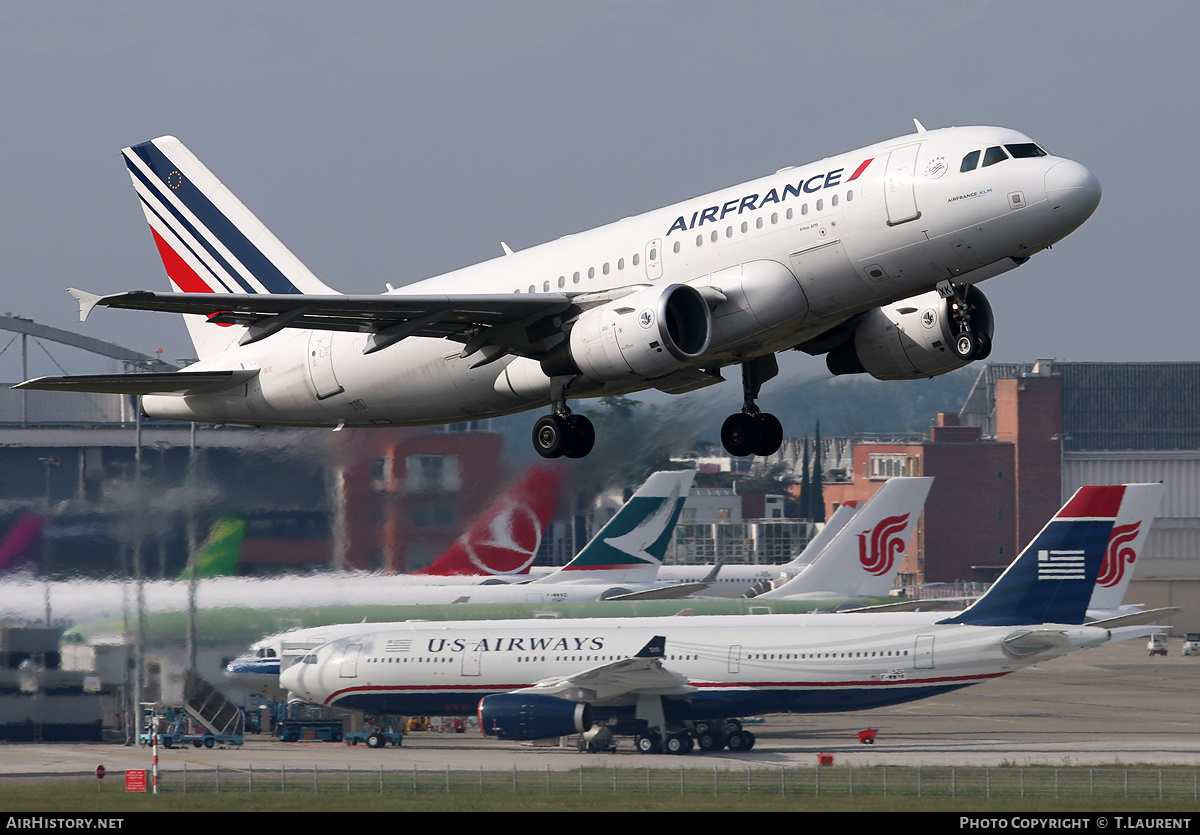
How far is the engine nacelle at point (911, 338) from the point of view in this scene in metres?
30.8

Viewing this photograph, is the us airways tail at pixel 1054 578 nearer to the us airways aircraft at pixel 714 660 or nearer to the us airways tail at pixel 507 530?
the us airways aircraft at pixel 714 660

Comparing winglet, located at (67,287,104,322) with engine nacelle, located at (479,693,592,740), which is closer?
winglet, located at (67,287,104,322)

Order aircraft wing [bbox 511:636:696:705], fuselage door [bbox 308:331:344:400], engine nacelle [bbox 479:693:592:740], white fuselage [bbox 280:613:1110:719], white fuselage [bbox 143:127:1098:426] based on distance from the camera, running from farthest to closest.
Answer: aircraft wing [bbox 511:636:696:705]
engine nacelle [bbox 479:693:592:740]
white fuselage [bbox 280:613:1110:719]
fuselage door [bbox 308:331:344:400]
white fuselage [bbox 143:127:1098:426]

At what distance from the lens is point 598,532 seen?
7200 cm

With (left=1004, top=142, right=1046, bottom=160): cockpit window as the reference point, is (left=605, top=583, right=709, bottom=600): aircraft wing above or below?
below

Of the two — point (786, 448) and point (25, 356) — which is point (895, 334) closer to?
point (25, 356)

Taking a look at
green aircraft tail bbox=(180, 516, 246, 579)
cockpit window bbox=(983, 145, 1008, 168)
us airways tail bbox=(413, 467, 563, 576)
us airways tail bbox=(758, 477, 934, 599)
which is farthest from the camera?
us airways tail bbox=(758, 477, 934, 599)

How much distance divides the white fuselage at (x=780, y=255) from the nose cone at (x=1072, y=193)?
25 millimetres

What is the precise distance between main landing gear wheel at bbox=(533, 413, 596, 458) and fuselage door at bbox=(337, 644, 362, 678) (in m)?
26.1

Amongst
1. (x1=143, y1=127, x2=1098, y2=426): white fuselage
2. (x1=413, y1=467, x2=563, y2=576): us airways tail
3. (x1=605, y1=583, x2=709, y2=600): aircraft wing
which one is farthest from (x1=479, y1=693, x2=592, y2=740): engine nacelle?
A: (x1=143, y1=127, x2=1098, y2=426): white fuselage

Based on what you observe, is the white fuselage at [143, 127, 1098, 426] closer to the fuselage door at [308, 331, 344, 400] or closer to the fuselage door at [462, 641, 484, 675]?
the fuselage door at [308, 331, 344, 400]

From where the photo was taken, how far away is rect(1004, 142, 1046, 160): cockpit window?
2778 cm

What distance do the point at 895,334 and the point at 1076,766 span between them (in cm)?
2369

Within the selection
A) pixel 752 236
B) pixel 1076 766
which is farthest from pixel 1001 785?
pixel 752 236
